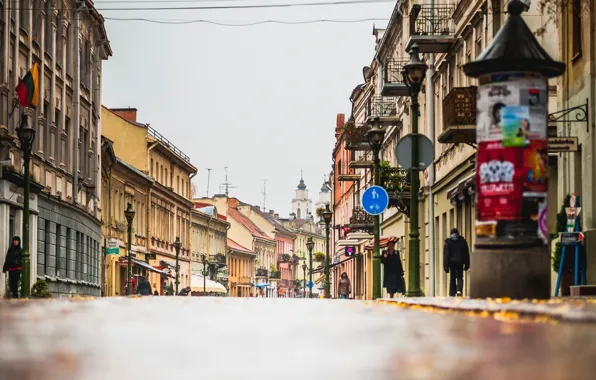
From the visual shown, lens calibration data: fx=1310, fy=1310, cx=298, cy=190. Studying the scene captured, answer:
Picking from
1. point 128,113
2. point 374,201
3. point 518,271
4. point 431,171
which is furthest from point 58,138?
point 128,113

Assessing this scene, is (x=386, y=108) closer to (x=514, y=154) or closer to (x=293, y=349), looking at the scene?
(x=514, y=154)

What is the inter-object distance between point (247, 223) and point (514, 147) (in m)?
142

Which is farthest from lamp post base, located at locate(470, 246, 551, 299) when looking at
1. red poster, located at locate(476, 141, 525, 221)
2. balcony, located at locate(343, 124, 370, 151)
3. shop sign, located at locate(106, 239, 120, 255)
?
balcony, located at locate(343, 124, 370, 151)

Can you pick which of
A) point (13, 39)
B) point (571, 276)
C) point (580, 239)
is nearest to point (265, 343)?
point (580, 239)

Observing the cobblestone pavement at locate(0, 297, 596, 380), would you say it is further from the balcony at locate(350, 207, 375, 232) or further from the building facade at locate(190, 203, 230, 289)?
the building facade at locate(190, 203, 230, 289)

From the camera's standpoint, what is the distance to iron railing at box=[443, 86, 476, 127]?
28453 mm

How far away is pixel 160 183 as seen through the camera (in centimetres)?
8238

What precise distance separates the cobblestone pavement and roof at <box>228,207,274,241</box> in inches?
5487

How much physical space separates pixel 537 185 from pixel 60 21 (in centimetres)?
3278

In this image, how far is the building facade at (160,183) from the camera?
7725 centimetres

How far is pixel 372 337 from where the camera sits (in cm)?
835

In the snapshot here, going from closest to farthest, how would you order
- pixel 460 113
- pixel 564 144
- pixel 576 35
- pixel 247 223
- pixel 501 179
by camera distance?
pixel 501 179, pixel 564 144, pixel 576 35, pixel 460 113, pixel 247 223

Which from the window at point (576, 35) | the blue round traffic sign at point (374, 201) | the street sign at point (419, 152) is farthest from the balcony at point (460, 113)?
the street sign at point (419, 152)

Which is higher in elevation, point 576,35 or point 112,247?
point 576,35
